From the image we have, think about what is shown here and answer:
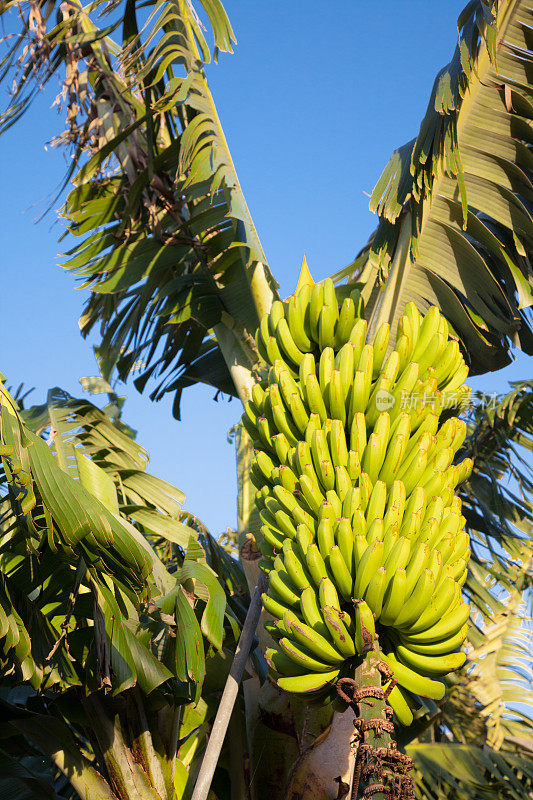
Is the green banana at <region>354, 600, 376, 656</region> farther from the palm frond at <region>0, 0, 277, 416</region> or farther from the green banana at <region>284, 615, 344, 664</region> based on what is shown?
the palm frond at <region>0, 0, 277, 416</region>

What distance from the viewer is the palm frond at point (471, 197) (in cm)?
304

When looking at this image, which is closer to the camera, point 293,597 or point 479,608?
point 293,597

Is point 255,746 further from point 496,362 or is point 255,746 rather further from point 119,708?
point 496,362

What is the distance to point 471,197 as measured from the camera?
10.5 feet

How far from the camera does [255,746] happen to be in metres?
3.06

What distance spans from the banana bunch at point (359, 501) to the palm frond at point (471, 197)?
54 cm

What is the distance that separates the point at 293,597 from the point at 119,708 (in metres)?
1.41

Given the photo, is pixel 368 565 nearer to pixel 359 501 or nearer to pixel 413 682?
pixel 359 501

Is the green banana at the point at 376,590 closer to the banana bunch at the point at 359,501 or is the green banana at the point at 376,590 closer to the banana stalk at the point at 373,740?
the banana bunch at the point at 359,501

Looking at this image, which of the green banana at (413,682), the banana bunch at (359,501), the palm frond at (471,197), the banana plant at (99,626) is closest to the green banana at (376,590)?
the banana bunch at (359,501)

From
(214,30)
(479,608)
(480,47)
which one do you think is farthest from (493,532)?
(214,30)

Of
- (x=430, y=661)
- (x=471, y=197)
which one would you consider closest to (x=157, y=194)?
(x=471, y=197)

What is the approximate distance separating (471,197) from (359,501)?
1.77 meters

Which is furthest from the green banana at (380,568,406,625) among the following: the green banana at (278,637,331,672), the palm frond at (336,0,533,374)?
the palm frond at (336,0,533,374)
